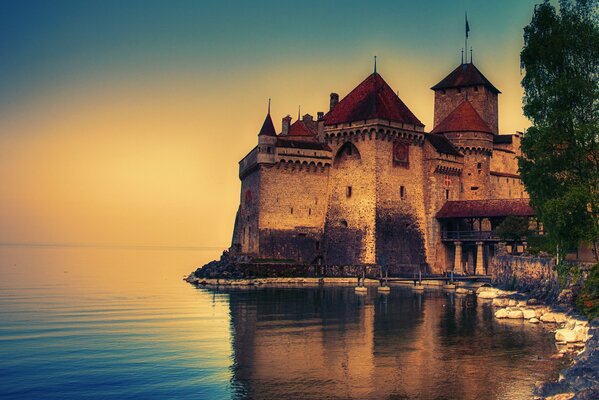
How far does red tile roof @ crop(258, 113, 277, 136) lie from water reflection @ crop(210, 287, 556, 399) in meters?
22.8

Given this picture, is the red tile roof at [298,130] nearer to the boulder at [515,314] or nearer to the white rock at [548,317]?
the boulder at [515,314]

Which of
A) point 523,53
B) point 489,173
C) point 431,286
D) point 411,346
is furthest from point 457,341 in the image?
point 489,173

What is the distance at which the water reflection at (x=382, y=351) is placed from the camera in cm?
2033

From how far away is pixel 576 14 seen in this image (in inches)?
1259

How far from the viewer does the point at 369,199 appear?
60.7m

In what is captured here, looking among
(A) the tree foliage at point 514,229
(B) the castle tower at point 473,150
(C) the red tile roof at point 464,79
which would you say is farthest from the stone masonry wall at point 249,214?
(C) the red tile roof at point 464,79

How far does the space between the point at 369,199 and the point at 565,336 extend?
3503cm

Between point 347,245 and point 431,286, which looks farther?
point 347,245

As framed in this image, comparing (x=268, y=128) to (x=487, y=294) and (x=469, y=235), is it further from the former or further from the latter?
(x=487, y=294)

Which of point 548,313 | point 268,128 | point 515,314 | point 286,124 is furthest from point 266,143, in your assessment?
point 548,313

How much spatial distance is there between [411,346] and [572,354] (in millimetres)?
6417

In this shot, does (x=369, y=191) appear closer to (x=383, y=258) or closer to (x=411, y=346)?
(x=383, y=258)

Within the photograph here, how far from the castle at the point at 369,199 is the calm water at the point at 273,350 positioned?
15093 mm

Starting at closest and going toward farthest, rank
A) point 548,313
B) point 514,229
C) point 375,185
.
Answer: point 548,313 < point 514,229 < point 375,185
